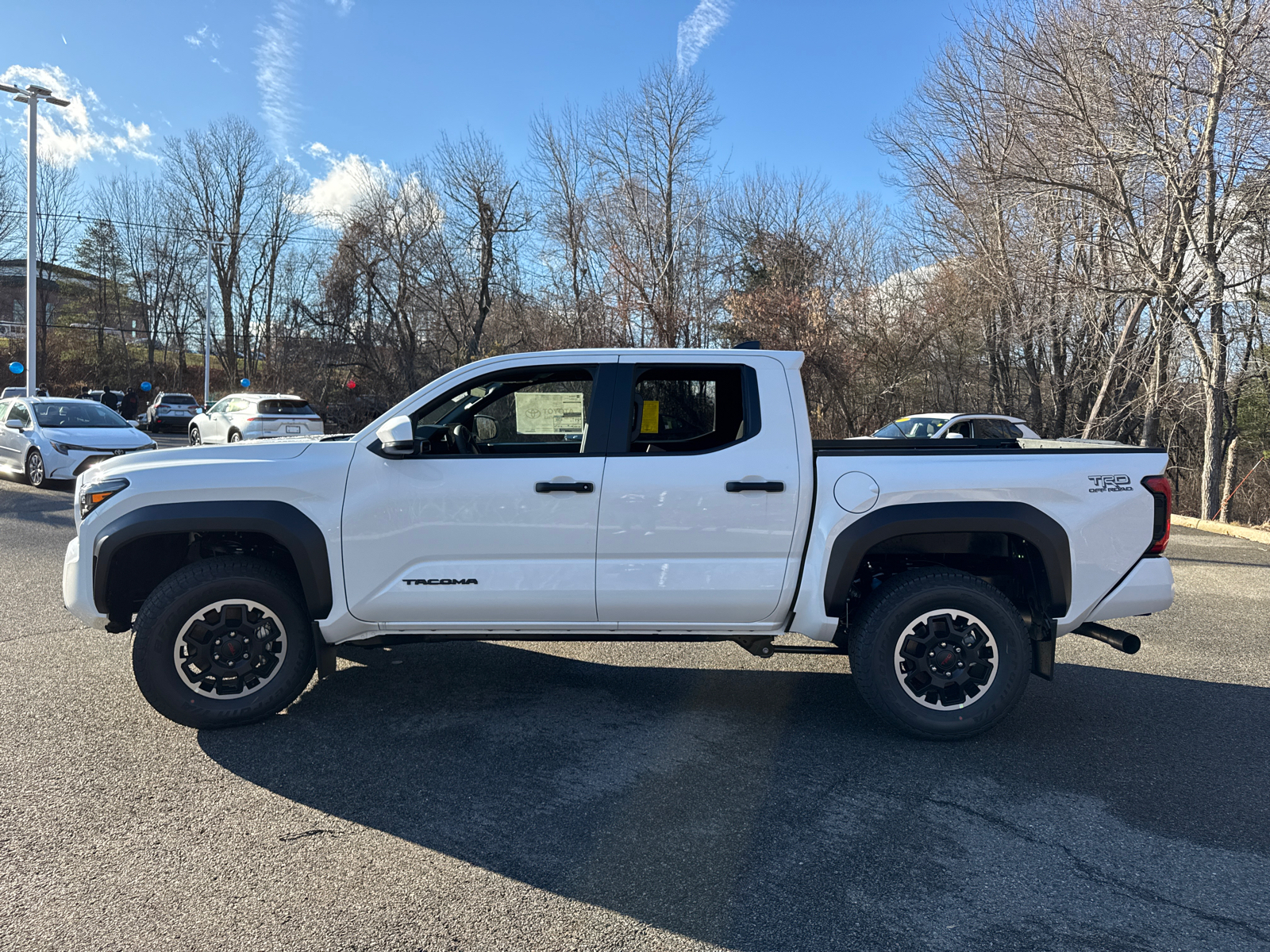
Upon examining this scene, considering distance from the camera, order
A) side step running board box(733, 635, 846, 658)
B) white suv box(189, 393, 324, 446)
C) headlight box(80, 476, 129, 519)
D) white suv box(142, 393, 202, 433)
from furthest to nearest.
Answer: white suv box(142, 393, 202, 433), white suv box(189, 393, 324, 446), side step running board box(733, 635, 846, 658), headlight box(80, 476, 129, 519)

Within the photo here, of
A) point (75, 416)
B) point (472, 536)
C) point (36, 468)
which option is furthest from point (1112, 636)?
point (75, 416)

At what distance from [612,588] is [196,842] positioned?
6.67 ft

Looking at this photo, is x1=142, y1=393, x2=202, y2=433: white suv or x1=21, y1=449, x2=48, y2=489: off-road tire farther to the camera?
x1=142, y1=393, x2=202, y2=433: white suv

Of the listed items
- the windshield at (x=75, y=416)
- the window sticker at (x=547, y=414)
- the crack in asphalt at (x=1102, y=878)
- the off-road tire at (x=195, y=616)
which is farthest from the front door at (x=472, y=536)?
the windshield at (x=75, y=416)

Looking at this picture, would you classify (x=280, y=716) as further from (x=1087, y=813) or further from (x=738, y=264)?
(x=738, y=264)

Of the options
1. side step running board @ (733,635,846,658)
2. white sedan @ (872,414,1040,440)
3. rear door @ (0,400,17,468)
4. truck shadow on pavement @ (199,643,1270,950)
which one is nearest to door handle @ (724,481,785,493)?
side step running board @ (733,635,846,658)

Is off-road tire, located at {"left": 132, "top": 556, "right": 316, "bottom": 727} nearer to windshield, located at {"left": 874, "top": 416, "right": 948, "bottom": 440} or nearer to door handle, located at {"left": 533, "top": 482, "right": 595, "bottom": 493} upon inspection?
door handle, located at {"left": 533, "top": 482, "right": 595, "bottom": 493}

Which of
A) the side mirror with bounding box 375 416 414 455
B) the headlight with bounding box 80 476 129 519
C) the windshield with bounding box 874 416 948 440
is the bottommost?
the headlight with bounding box 80 476 129 519

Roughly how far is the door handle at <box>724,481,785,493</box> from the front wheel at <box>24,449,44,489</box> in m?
14.1

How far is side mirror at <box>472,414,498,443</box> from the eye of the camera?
199 inches

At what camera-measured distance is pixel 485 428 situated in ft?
16.8

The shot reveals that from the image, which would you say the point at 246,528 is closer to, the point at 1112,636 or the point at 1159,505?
the point at 1112,636

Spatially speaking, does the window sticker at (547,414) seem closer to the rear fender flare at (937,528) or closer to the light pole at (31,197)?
the rear fender flare at (937,528)

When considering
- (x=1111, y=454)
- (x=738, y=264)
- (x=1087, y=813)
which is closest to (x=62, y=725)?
(x=1087, y=813)
